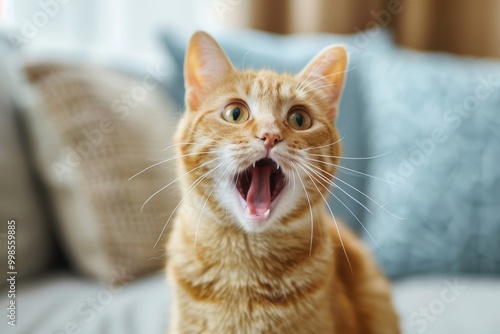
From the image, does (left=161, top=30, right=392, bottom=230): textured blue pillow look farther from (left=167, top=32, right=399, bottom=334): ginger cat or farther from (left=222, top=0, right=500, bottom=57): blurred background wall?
(left=167, top=32, right=399, bottom=334): ginger cat

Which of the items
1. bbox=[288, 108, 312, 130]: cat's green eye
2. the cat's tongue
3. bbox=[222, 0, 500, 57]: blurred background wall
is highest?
bbox=[222, 0, 500, 57]: blurred background wall

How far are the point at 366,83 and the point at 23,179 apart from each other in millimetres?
964

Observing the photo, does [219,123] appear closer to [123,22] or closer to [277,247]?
[277,247]

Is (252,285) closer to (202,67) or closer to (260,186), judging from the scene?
(260,186)

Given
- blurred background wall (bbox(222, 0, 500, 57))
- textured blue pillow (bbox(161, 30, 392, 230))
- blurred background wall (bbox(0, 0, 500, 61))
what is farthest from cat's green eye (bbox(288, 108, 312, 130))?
blurred background wall (bbox(222, 0, 500, 57))

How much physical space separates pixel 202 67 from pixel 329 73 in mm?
201

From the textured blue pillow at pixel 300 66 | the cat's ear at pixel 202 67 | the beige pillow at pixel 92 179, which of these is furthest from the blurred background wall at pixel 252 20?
the cat's ear at pixel 202 67

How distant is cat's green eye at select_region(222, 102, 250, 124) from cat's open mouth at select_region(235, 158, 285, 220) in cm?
8

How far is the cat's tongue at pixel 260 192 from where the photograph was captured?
730 millimetres

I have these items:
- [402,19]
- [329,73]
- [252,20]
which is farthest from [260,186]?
[402,19]

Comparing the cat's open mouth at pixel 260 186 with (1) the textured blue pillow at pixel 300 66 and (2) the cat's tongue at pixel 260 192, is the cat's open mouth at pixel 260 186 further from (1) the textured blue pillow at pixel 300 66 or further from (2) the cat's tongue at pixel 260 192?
(1) the textured blue pillow at pixel 300 66

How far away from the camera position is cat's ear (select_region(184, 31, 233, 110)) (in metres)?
0.80

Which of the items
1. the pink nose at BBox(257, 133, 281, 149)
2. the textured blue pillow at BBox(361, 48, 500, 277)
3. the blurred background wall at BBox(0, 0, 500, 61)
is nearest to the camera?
the pink nose at BBox(257, 133, 281, 149)

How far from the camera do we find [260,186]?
0.75 m
